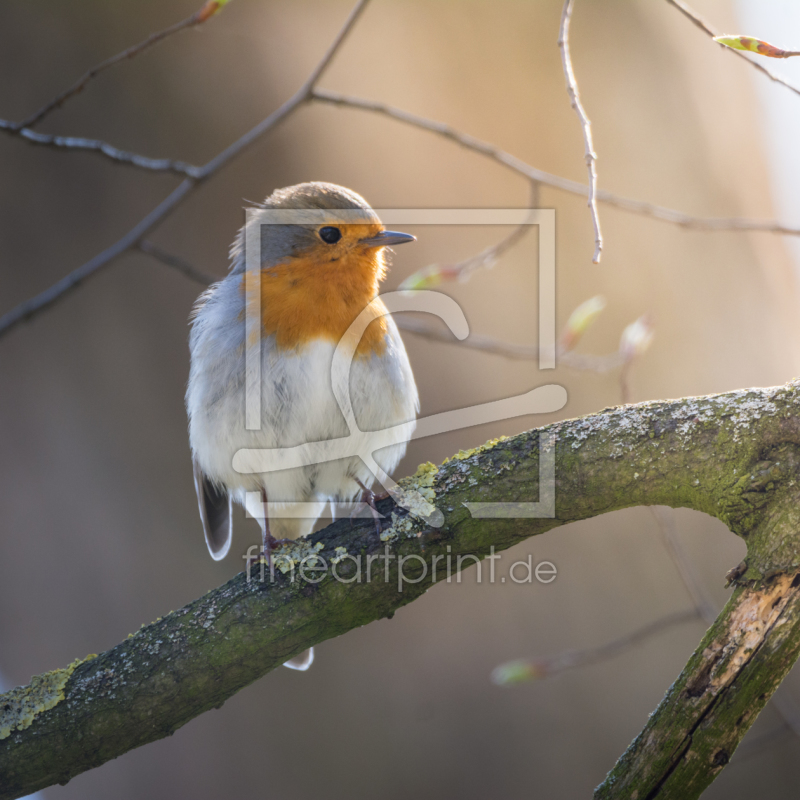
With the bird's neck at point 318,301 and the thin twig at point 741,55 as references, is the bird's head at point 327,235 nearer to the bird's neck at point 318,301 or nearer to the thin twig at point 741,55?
the bird's neck at point 318,301

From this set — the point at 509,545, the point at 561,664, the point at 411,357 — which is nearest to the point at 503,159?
the point at 509,545

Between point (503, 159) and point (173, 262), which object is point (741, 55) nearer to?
point (503, 159)

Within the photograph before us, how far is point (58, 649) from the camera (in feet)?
12.0

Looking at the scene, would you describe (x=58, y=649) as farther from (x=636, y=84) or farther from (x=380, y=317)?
(x=636, y=84)

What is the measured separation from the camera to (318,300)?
251cm

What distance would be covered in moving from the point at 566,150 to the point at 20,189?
3221 mm

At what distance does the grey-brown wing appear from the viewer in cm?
319

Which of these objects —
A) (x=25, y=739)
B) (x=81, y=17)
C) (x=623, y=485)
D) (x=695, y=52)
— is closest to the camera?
(x=623, y=485)

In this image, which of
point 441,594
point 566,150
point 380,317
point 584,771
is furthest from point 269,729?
point 566,150

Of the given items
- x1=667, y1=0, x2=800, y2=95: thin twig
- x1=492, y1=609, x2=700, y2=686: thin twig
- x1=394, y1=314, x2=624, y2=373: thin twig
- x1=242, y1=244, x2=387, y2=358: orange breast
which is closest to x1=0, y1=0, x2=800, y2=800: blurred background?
x1=394, y1=314, x2=624, y2=373: thin twig

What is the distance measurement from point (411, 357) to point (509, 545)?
210cm

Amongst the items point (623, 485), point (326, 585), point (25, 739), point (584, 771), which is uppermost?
point (623, 485)

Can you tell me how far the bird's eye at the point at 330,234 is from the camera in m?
2.61

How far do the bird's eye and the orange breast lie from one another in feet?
0.28
